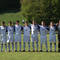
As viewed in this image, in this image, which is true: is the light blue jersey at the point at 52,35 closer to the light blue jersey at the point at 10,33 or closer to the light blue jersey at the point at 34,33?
the light blue jersey at the point at 34,33

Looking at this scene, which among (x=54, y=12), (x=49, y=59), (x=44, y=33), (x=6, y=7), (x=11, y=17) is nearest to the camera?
(x=49, y=59)

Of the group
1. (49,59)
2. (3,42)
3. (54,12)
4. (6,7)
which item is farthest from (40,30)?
(6,7)

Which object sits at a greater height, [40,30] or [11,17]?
[40,30]

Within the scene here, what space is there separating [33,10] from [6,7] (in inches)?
1024

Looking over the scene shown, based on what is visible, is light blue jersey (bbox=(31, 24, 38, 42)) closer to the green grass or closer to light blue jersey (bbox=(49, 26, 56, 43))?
light blue jersey (bbox=(49, 26, 56, 43))

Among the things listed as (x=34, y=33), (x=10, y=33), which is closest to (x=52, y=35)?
(x=34, y=33)

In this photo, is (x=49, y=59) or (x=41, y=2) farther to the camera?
(x=41, y=2)

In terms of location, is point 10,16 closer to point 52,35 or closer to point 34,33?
point 34,33

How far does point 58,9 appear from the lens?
45.7 metres

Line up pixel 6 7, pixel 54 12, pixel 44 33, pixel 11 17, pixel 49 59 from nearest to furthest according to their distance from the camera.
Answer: pixel 49 59, pixel 44 33, pixel 54 12, pixel 11 17, pixel 6 7

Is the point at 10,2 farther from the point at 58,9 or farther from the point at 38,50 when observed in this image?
the point at 38,50

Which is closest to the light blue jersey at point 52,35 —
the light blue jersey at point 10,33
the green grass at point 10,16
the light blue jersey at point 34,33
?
the light blue jersey at point 34,33

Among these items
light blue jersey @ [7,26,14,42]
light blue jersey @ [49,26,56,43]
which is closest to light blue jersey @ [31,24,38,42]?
light blue jersey @ [49,26,56,43]

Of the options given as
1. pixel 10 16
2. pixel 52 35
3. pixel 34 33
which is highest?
pixel 34 33
